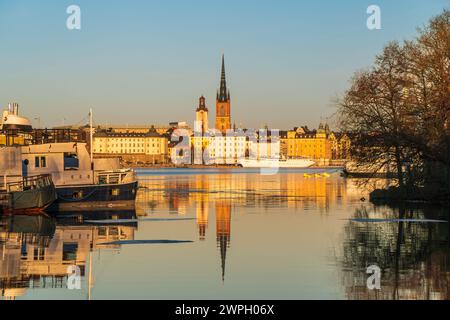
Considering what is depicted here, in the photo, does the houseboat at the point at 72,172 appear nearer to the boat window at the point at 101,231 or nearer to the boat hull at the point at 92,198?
the boat hull at the point at 92,198

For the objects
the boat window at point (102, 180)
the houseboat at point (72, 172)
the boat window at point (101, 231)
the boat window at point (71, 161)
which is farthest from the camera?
the boat window at point (102, 180)

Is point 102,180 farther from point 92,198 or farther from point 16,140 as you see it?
point 16,140

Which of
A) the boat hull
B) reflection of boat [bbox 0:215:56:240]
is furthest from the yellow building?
reflection of boat [bbox 0:215:56:240]

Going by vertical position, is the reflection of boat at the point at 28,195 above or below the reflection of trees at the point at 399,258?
above

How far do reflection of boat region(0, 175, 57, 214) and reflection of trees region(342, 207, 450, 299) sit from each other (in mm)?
18165

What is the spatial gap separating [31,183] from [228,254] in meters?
24.8

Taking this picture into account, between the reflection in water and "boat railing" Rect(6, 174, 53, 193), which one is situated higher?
"boat railing" Rect(6, 174, 53, 193)

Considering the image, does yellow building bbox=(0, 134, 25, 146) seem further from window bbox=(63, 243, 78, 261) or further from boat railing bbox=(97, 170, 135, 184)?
window bbox=(63, 243, 78, 261)

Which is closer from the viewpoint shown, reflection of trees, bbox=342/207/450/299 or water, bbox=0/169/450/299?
reflection of trees, bbox=342/207/450/299

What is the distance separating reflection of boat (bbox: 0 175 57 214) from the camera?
1949 inches

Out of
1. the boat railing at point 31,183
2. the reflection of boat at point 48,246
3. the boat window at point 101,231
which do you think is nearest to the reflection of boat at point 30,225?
the reflection of boat at point 48,246

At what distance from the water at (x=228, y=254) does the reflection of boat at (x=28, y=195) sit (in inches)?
128

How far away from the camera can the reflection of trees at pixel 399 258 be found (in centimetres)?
2206

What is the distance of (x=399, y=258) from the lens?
2875cm
